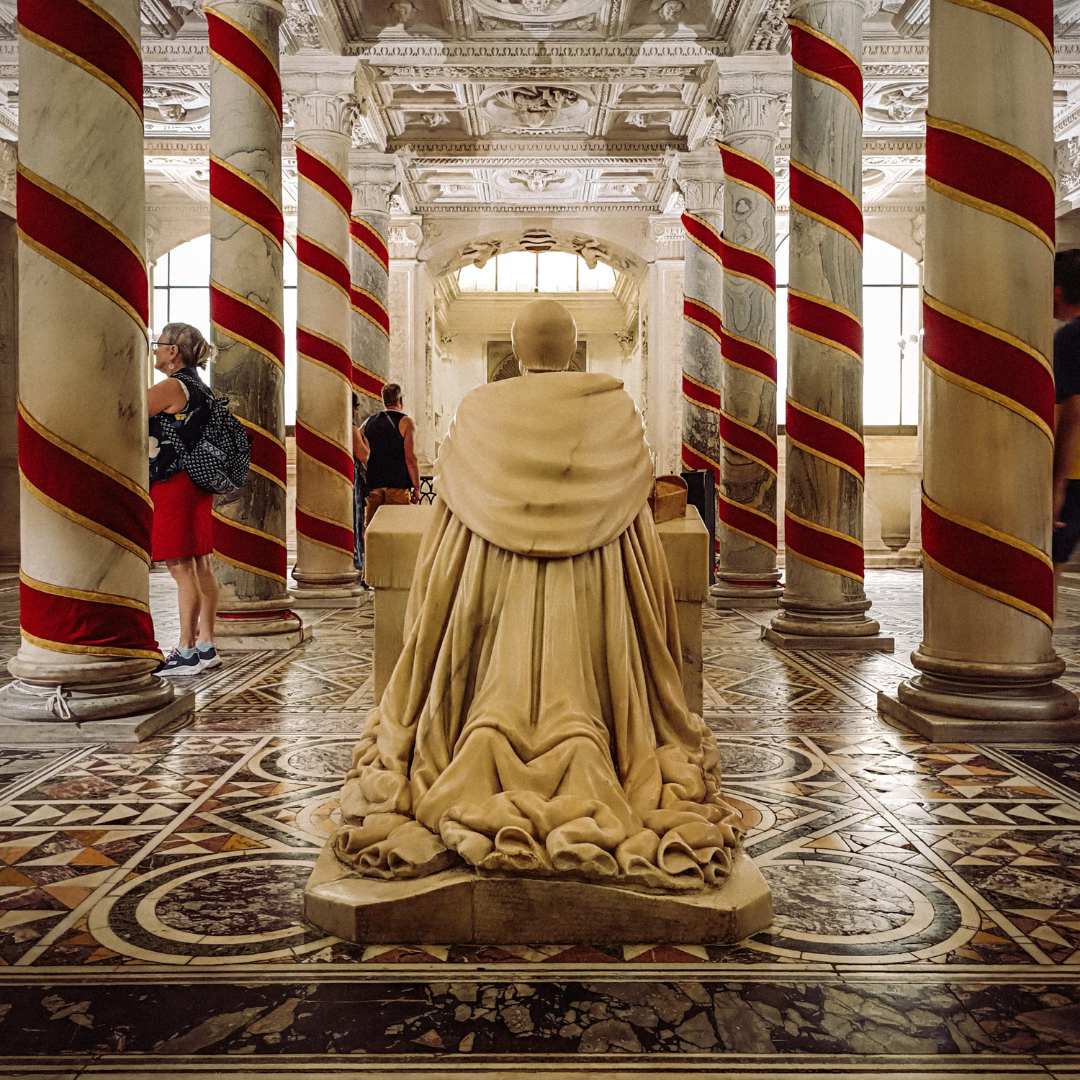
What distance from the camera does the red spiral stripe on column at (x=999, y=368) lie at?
4117 mm

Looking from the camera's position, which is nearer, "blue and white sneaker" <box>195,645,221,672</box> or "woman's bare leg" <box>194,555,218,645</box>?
"woman's bare leg" <box>194,555,218,645</box>

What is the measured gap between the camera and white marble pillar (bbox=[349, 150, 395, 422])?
1193 cm

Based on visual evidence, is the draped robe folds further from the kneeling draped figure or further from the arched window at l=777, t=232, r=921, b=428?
the arched window at l=777, t=232, r=921, b=428

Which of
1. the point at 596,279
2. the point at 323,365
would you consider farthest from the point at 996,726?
the point at 596,279

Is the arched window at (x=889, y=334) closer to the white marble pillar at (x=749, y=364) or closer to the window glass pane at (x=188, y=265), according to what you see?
the white marble pillar at (x=749, y=364)

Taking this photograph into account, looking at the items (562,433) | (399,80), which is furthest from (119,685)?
(399,80)

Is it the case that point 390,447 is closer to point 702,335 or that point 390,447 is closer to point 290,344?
point 702,335

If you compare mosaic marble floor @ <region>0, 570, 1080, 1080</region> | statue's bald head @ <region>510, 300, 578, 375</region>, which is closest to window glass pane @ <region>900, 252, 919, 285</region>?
mosaic marble floor @ <region>0, 570, 1080, 1080</region>

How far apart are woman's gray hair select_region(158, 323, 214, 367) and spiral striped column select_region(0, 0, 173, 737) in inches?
41.8

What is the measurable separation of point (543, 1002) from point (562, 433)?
50.6 inches

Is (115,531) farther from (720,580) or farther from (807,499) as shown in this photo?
(720,580)

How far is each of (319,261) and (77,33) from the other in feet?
15.3

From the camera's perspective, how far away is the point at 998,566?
13.6 ft

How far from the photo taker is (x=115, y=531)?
13.9 ft
